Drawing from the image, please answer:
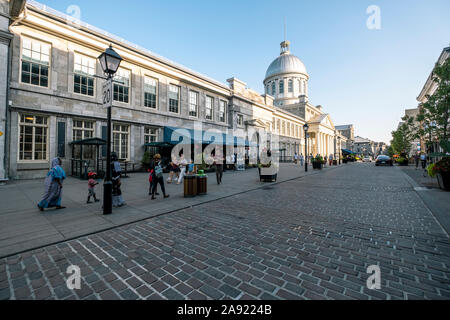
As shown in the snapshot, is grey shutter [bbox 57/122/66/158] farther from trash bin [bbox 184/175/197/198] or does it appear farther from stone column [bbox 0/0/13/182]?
trash bin [bbox 184/175/197/198]

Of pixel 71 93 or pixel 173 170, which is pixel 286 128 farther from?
pixel 71 93

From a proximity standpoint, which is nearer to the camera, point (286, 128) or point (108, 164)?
point (108, 164)

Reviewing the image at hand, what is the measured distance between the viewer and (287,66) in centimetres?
6353

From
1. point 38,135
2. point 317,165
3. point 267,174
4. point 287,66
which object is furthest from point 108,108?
point 287,66

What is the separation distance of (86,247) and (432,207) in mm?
9440

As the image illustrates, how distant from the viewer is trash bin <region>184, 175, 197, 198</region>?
7820 mm

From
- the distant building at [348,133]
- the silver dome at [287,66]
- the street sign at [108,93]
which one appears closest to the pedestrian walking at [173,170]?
the street sign at [108,93]

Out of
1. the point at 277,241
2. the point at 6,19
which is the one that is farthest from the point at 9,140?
the point at 277,241

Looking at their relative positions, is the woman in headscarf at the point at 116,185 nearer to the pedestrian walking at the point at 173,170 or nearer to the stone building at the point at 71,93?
Result: the stone building at the point at 71,93

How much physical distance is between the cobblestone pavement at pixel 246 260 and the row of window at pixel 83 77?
37.5ft

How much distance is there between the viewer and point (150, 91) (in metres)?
18.7

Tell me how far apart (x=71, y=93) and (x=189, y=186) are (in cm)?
1251
